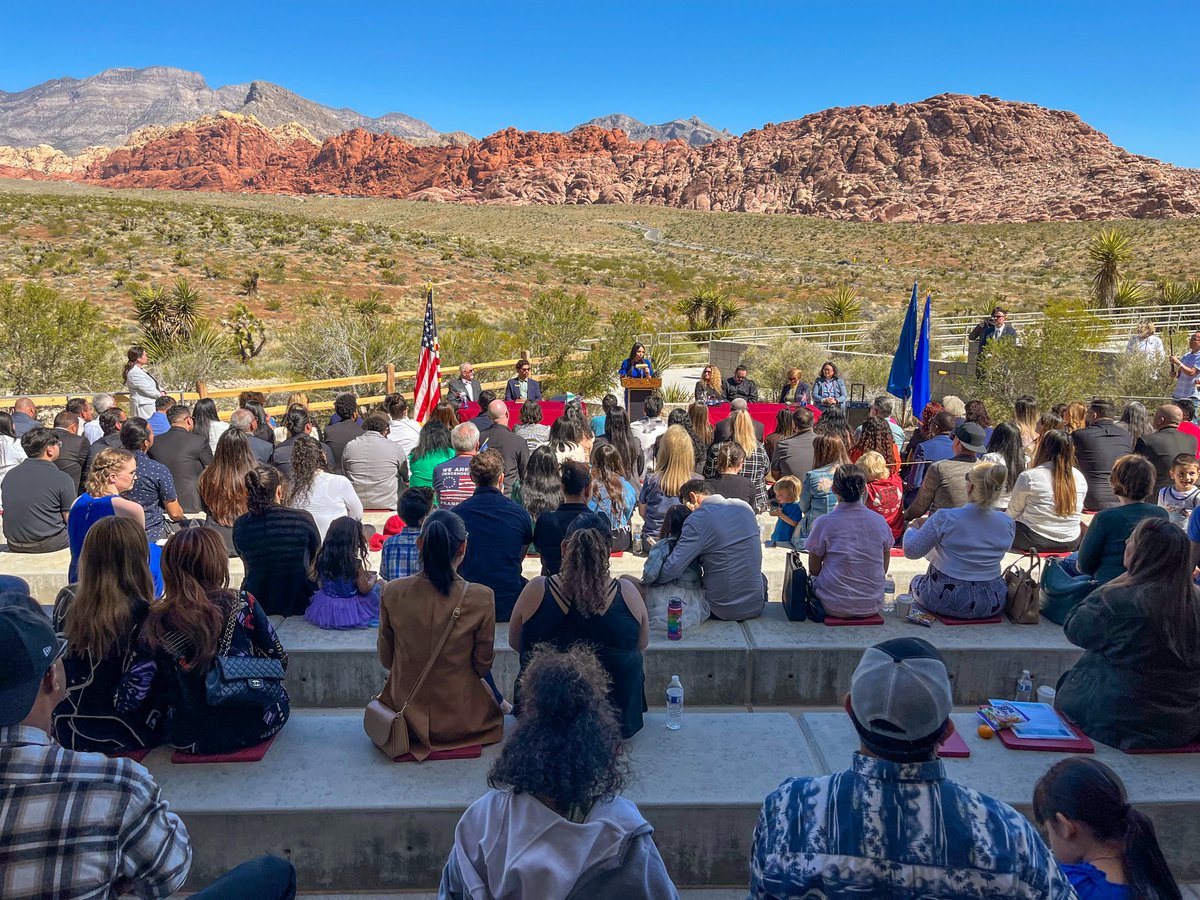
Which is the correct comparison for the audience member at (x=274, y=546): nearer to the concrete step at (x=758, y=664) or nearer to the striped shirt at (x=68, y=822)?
the concrete step at (x=758, y=664)

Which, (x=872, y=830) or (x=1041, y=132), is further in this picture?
(x=1041, y=132)

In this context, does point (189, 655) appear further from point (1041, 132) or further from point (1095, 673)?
point (1041, 132)

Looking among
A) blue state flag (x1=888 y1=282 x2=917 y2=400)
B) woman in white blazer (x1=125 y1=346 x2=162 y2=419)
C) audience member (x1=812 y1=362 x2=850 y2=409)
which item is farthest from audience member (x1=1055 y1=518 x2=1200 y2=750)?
woman in white blazer (x1=125 y1=346 x2=162 y2=419)

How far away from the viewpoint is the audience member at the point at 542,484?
6328 mm

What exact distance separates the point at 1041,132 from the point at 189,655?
169 m

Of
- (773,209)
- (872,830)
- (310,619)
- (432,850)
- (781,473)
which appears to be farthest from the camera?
(773,209)

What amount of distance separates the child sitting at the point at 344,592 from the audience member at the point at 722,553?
5.75 ft

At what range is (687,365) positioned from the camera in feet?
85.3

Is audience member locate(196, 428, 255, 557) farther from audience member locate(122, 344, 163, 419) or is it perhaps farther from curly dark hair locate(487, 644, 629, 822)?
audience member locate(122, 344, 163, 419)

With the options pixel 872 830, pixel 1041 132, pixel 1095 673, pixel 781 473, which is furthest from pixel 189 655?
pixel 1041 132

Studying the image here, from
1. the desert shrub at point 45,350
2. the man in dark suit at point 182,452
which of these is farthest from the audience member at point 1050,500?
the desert shrub at point 45,350

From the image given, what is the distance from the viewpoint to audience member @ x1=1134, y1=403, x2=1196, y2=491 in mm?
7605

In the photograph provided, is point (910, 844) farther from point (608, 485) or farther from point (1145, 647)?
point (608, 485)

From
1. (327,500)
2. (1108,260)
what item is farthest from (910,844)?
(1108,260)
